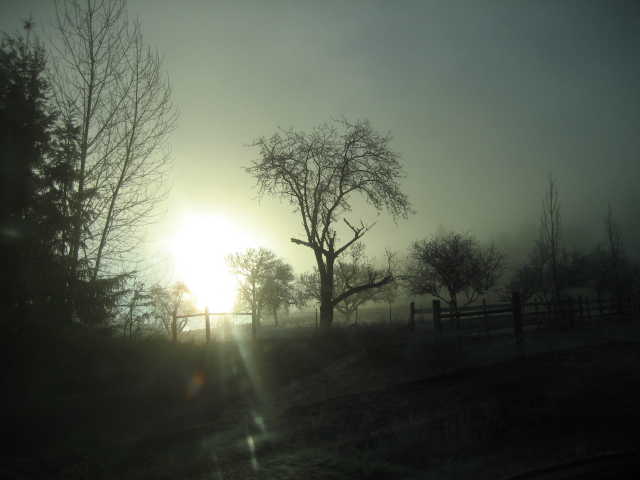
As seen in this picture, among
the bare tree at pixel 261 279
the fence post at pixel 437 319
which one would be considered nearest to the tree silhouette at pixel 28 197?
the fence post at pixel 437 319

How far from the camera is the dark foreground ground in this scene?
295 inches

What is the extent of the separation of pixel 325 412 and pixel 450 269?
23.1 metres

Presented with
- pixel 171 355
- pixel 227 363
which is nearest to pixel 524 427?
pixel 227 363

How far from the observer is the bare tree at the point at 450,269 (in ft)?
106

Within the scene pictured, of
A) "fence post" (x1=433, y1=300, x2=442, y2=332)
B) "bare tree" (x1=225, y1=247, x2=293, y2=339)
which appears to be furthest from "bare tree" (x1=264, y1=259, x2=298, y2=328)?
"fence post" (x1=433, y1=300, x2=442, y2=332)

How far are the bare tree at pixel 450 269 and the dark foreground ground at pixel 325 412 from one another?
15.8 metres

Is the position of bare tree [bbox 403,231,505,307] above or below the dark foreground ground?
above

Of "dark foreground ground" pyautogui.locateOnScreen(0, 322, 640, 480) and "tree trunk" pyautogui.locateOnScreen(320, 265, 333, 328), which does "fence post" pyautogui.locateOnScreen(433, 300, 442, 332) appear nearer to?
"dark foreground ground" pyautogui.locateOnScreen(0, 322, 640, 480)

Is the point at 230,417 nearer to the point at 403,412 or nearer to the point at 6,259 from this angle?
the point at 403,412

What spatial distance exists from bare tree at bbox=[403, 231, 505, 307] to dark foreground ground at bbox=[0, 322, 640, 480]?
15.8 m

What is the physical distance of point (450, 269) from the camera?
32.2 meters

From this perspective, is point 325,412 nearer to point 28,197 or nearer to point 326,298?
point 28,197

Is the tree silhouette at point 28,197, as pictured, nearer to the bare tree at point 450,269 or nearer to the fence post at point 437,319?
the fence post at point 437,319

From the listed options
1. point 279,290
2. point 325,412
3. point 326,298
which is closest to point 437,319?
point 325,412
